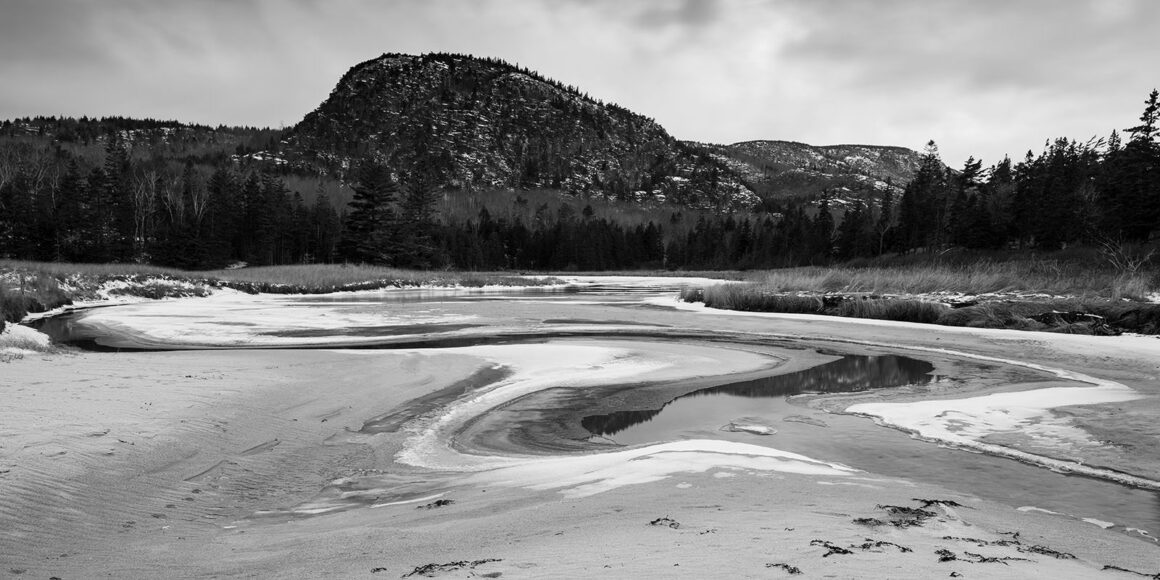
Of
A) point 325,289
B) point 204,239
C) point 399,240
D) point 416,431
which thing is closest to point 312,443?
point 416,431

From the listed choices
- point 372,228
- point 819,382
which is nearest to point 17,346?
point 819,382

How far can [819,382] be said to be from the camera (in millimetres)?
10500

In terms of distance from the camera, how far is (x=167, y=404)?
270 inches

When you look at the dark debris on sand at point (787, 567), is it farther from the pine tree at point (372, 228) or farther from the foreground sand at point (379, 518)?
the pine tree at point (372, 228)

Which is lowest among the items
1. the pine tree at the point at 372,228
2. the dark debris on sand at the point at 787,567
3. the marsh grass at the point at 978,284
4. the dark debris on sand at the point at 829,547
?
the dark debris on sand at the point at 829,547

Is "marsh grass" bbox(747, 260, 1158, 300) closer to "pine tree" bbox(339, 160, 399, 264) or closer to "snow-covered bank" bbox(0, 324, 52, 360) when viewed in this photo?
"snow-covered bank" bbox(0, 324, 52, 360)

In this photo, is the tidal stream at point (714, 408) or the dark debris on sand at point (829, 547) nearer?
the dark debris on sand at point (829, 547)

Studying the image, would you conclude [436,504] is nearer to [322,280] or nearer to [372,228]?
[322,280]

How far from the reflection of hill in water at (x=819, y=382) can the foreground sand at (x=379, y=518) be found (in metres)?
2.55

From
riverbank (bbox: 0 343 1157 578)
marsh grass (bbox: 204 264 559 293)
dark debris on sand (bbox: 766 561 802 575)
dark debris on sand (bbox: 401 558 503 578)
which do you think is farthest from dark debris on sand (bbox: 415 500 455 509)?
marsh grass (bbox: 204 264 559 293)

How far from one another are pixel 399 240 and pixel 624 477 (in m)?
64.8

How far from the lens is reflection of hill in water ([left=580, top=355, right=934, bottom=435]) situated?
7820 mm

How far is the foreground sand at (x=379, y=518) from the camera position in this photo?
315cm

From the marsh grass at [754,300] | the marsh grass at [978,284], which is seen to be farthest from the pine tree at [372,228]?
the marsh grass at [978,284]
